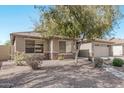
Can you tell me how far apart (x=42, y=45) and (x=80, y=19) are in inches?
354

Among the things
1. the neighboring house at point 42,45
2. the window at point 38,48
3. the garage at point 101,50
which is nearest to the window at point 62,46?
the neighboring house at point 42,45

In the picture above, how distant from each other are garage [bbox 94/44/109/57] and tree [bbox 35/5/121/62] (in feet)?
46.9

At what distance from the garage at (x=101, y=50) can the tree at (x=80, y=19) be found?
563 inches

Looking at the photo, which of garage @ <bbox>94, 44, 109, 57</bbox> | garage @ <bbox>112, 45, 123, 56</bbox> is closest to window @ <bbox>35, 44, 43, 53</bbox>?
garage @ <bbox>94, 44, 109, 57</bbox>

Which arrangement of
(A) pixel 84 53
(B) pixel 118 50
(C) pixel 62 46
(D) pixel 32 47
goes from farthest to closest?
(B) pixel 118 50 → (A) pixel 84 53 → (C) pixel 62 46 → (D) pixel 32 47

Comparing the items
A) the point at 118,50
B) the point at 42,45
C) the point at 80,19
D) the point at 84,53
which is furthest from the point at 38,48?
the point at 118,50

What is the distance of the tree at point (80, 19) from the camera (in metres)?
12.1

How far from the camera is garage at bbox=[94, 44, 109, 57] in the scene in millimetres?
27812

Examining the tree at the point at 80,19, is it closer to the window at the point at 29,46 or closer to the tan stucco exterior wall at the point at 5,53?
the window at the point at 29,46

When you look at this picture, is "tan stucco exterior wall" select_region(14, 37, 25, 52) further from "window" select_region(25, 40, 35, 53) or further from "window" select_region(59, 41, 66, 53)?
"window" select_region(59, 41, 66, 53)

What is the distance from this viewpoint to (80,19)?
40.3ft

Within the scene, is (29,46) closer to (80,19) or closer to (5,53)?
(5,53)
